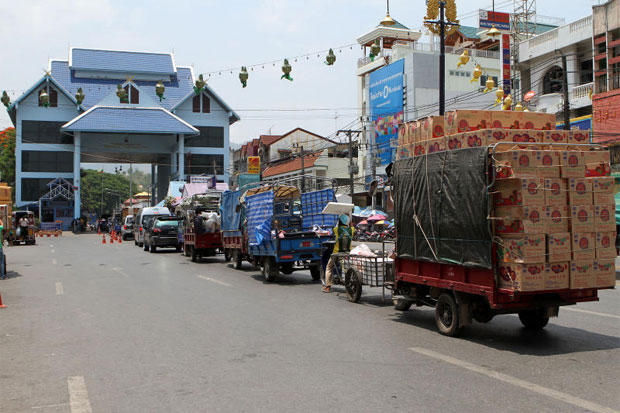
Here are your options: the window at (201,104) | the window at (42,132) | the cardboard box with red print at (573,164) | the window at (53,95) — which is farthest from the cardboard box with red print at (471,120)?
the window at (53,95)

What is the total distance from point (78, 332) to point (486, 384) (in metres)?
6.26

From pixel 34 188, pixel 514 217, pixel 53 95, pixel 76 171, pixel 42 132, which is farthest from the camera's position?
pixel 53 95

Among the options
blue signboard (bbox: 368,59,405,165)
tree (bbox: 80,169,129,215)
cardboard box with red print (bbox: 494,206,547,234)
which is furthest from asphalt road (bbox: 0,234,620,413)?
tree (bbox: 80,169,129,215)

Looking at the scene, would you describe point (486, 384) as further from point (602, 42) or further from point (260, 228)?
point (602, 42)

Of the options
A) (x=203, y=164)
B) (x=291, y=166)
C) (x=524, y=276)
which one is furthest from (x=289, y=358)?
(x=203, y=164)

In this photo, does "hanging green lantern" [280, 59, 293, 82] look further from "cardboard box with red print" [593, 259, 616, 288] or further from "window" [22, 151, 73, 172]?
"window" [22, 151, 73, 172]

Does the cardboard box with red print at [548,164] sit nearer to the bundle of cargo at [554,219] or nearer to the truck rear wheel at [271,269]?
the bundle of cargo at [554,219]

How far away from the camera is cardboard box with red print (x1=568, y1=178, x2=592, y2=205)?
25.2 feet

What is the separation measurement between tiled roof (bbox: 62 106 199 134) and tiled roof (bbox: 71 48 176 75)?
22.2 feet

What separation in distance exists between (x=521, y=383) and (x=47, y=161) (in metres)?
65.0

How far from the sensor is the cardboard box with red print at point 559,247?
7.50 meters

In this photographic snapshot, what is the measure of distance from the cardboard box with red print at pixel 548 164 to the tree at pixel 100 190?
Answer: 342 feet

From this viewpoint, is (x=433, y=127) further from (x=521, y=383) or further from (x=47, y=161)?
(x=47, y=161)

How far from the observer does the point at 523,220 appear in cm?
738
